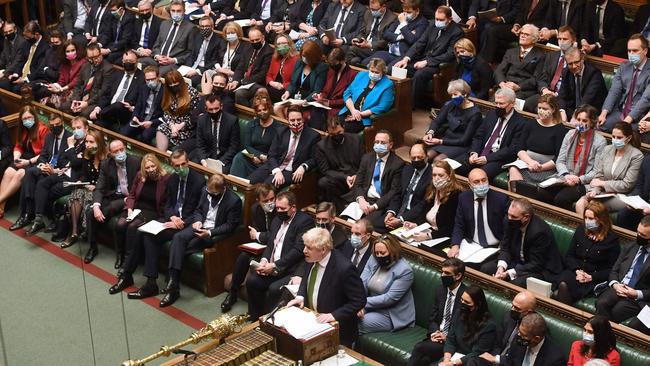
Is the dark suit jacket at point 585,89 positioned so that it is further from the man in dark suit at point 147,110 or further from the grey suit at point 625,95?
the man in dark suit at point 147,110

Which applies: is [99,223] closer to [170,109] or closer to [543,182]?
[170,109]

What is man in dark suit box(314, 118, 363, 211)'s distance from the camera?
344 inches

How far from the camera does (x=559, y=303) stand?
6.54 meters

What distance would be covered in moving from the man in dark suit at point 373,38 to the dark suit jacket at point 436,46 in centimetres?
43

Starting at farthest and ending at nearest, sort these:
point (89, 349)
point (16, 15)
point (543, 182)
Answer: point (16, 15) < point (543, 182) < point (89, 349)

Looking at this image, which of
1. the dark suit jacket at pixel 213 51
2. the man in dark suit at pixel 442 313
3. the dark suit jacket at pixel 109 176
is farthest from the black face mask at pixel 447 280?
the dark suit jacket at pixel 213 51

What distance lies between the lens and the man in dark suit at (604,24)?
9883 millimetres

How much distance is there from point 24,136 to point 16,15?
11.2 ft

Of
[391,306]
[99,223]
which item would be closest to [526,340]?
[391,306]

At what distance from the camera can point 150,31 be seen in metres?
11.5

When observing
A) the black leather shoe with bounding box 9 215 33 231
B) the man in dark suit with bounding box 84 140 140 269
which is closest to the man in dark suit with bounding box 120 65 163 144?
the man in dark suit with bounding box 84 140 140 269

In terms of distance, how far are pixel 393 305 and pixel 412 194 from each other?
119 cm

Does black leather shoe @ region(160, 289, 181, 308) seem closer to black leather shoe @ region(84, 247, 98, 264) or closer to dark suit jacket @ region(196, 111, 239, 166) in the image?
black leather shoe @ region(84, 247, 98, 264)

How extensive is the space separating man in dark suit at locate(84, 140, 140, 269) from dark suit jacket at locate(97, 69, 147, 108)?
1464 millimetres
